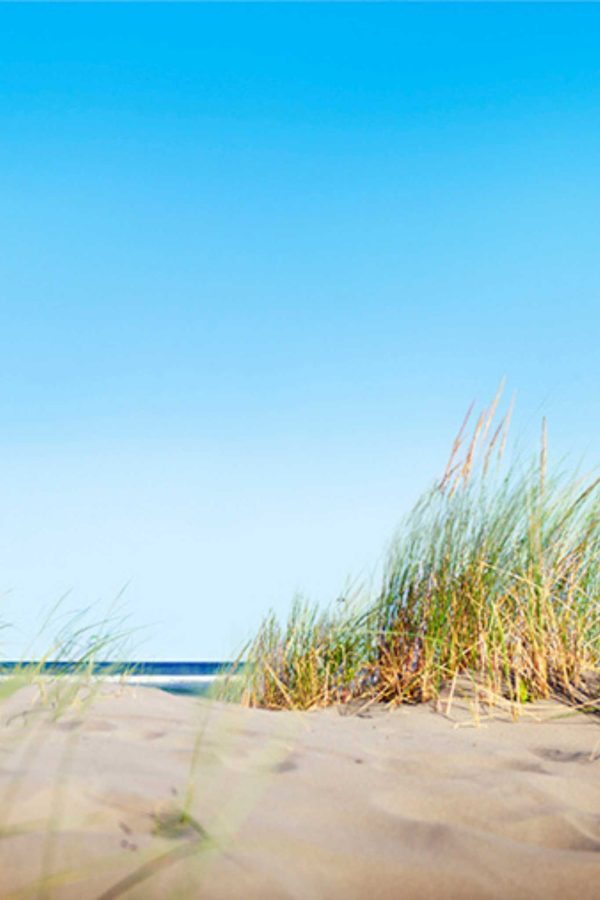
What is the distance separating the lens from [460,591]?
3244mm

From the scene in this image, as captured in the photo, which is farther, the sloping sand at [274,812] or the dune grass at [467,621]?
the dune grass at [467,621]

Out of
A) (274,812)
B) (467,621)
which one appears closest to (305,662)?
(467,621)

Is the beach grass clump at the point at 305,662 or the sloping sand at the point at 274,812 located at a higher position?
the beach grass clump at the point at 305,662

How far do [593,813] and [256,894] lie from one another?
88cm

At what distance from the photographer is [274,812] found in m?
1.45

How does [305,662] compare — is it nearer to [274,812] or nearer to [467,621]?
[467,621]

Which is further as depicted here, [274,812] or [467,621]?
[467,621]

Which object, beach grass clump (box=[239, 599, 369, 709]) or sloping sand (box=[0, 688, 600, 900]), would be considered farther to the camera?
beach grass clump (box=[239, 599, 369, 709])

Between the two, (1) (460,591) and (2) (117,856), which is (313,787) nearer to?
(2) (117,856)

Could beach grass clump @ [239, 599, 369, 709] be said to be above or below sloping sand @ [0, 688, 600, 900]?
above

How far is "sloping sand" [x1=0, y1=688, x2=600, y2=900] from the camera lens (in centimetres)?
113

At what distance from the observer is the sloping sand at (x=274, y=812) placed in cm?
113

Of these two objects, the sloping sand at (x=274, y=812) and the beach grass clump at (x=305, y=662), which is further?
the beach grass clump at (x=305, y=662)

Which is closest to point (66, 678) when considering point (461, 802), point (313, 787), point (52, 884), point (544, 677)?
point (313, 787)
